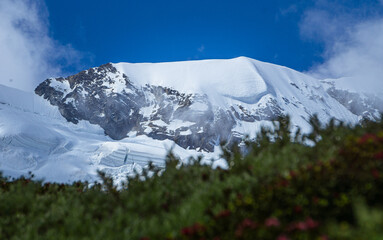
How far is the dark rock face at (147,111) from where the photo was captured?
16538cm

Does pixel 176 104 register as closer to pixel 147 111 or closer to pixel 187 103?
pixel 187 103

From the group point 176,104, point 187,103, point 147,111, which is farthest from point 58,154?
point 176,104

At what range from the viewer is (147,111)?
18412 cm

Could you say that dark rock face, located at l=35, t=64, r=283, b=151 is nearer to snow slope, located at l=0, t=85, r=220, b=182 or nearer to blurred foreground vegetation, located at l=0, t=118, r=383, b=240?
snow slope, located at l=0, t=85, r=220, b=182

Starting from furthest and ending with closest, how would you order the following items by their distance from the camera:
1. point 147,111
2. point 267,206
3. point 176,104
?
1. point 147,111
2. point 176,104
3. point 267,206

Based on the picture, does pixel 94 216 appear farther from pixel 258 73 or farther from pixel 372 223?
pixel 258 73

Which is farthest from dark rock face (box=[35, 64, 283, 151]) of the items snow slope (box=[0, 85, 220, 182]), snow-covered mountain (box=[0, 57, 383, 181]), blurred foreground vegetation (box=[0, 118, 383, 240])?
blurred foreground vegetation (box=[0, 118, 383, 240])

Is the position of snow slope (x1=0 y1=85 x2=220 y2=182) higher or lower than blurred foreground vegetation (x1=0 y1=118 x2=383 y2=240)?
higher

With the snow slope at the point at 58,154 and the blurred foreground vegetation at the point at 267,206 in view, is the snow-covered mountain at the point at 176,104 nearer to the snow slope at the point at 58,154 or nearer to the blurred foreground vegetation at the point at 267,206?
the snow slope at the point at 58,154

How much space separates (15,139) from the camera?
72.8 m

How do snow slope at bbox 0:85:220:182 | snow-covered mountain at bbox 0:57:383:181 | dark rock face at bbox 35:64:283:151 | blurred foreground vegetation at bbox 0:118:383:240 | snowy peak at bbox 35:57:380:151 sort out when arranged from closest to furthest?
blurred foreground vegetation at bbox 0:118:383:240, snow slope at bbox 0:85:220:182, snow-covered mountain at bbox 0:57:383:181, dark rock face at bbox 35:64:283:151, snowy peak at bbox 35:57:380:151

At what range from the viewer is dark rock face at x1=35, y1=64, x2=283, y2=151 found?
165375 millimetres

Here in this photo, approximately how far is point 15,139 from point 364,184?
85.4 meters

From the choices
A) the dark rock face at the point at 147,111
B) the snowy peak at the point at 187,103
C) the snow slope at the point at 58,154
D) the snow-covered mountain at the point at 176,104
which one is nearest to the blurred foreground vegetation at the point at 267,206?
the snow slope at the point at 58,154
